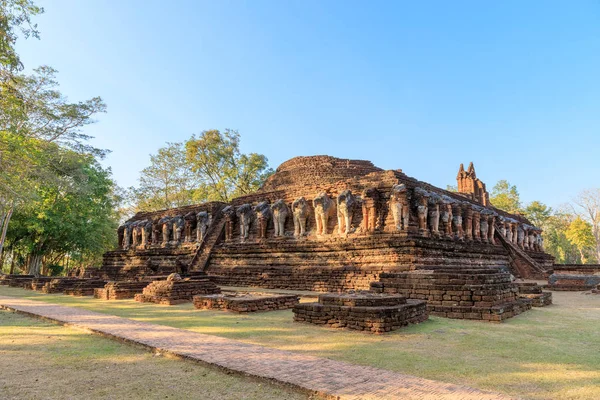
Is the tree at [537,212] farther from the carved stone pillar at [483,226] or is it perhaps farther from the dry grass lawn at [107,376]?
the dry grass lawn at [107,376]

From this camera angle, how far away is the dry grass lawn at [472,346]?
356 centimetres

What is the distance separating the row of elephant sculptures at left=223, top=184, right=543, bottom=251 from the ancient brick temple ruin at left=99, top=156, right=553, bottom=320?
4cm

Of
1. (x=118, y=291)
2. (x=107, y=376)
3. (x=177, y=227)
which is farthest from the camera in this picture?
(x=177, y=227)

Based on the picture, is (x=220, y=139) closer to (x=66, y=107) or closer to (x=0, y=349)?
(x=66, y=107)

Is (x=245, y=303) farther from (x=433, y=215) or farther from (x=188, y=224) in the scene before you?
(x=188, y=224)

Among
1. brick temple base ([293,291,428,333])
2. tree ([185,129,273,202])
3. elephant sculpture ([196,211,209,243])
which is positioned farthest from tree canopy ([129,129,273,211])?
brick temple base ([293,291,428,333])

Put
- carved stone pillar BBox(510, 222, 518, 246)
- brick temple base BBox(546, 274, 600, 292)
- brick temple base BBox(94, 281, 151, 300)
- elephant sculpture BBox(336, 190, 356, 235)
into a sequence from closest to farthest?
brick temple base BBox(94, 281, 151, 300)
brick temple base BBox(546, 274, 600, 292)
elephant sculpture BBox(336, 190, 356, 235)
carved stone pillar BBox(510, 222, 518, 246)

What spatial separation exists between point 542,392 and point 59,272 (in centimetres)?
3836

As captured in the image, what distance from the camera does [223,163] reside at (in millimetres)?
34438

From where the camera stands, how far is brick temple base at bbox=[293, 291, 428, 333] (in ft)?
19.4

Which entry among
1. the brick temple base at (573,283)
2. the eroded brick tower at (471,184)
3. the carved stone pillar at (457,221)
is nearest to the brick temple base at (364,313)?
the carved stone pillar at (457,221)

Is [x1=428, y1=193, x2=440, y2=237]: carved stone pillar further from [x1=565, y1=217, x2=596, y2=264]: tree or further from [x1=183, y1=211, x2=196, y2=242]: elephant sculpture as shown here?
[x1=565, y1=217, x2=596, y2=264]: tree

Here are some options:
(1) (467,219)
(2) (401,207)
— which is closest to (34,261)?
(2) (401,207)

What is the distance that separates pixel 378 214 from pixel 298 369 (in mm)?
9935
